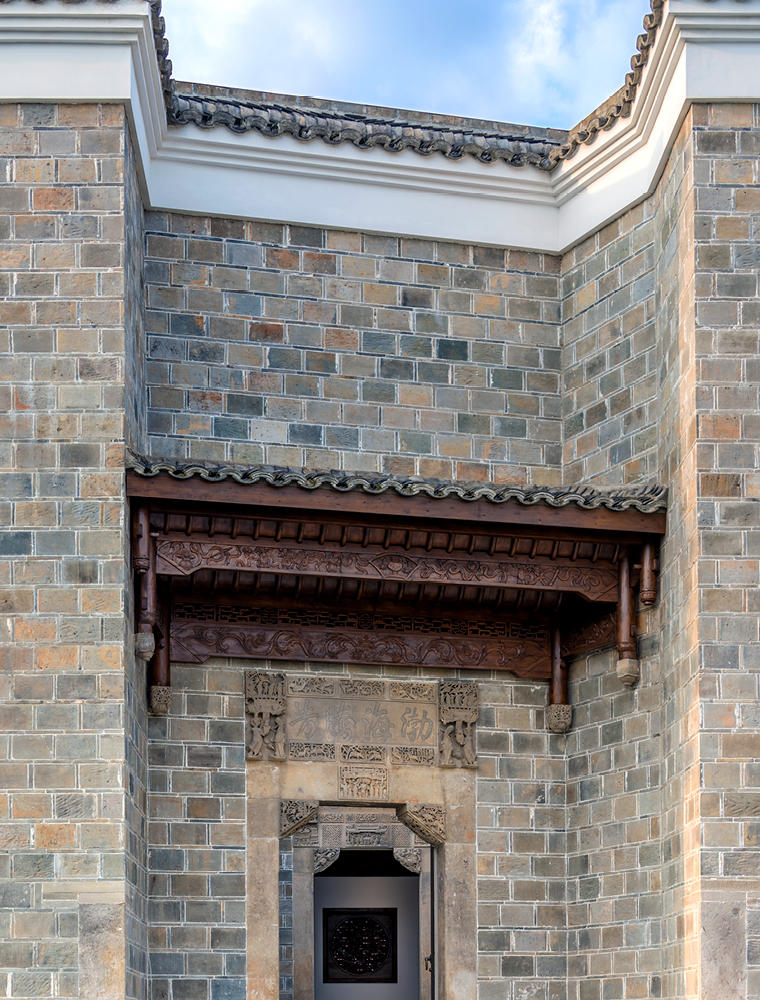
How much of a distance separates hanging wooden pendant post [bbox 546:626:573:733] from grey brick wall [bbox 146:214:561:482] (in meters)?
1.10

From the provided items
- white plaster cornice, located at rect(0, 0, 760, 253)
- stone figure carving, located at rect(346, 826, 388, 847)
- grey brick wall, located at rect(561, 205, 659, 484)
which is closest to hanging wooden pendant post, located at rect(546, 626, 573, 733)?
grey brick wall, located at rect(561, 205, 659, 484)

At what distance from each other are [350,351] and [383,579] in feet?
5.60

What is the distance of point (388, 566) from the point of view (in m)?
9.55

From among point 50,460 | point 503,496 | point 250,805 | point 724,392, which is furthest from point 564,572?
point 50,460

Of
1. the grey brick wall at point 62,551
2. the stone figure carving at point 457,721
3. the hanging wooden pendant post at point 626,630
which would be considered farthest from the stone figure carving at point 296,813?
the hanging wooden pendant post at point 626,630

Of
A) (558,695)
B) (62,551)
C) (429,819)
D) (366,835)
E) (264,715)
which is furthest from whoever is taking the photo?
(366,835)

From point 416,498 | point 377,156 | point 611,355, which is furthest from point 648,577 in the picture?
point 377,156

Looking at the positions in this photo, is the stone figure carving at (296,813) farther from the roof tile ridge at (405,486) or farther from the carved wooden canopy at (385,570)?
the roof tile ridge at (405,486)

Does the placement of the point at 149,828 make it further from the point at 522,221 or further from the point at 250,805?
the point at 522,221

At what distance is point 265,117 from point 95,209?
6.04ft

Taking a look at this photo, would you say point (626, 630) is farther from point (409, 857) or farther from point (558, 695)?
point (409, 857)

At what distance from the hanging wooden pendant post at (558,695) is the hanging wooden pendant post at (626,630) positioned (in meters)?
0.70

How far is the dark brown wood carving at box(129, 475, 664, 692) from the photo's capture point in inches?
362

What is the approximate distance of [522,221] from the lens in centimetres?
1093
